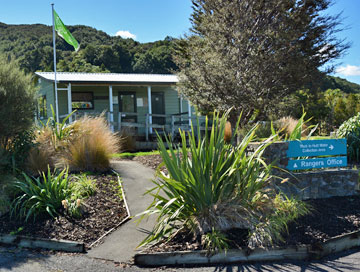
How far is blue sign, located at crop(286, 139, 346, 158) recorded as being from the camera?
669cm

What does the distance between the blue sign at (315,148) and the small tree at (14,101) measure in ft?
18.8

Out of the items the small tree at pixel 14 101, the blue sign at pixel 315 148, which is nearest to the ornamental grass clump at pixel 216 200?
the blue sign at pixel 315 148

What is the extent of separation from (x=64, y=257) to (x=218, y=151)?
2.59 m

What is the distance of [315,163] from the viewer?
690 centimetres

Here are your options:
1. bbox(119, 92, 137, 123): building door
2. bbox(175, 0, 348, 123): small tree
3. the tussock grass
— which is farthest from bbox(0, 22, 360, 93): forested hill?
the tussock grass

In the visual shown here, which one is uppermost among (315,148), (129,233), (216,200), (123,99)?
(123,99)

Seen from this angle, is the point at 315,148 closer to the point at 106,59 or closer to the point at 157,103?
the point at 157,103

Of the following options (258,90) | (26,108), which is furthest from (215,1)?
(26,108)

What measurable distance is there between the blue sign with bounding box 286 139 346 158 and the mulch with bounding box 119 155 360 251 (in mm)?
884

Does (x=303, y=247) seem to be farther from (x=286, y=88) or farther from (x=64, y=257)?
(x=286, y=88)

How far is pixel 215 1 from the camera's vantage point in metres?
11.2

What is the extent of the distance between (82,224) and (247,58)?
709cm

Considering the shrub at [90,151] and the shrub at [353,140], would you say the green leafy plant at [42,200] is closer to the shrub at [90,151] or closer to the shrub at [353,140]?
the shrub at [90,151]

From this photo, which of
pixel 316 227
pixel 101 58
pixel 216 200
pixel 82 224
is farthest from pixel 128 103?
pixel 101 58
